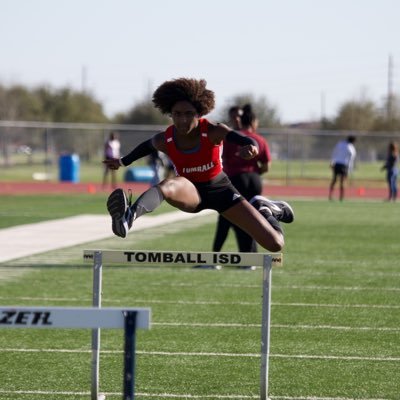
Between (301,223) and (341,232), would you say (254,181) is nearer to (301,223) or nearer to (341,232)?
(341,232)

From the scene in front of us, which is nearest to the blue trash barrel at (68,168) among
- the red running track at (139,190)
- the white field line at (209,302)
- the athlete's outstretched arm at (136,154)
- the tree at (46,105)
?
the red running track at (139,190)

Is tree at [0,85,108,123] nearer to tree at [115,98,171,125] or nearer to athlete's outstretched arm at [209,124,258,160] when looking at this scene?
tree at [115,98,171,125]

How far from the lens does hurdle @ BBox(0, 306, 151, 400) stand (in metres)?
5.36

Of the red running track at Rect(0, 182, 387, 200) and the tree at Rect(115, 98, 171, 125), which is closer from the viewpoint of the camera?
the red running track at Rect(0, 182, 387, 200)

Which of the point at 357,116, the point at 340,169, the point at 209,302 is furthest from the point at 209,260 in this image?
the point at 357,116

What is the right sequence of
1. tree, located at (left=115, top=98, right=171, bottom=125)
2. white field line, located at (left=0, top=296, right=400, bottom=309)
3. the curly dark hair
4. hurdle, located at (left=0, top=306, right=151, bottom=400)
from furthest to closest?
1. tree, located at (left=115, top=98, right=171, bottom=125)
2. white field line, located at (left=0, top=296, right=400, bottom=309)
3. the curly dark hair
4. hurdle, located at (left=0, top=306, right=151, bottom=400)

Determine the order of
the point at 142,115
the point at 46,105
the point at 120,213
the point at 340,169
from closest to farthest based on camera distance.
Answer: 1. the point at 120,213
2. the point at 340,169
3. the point at 46,105
4. the point at 142,115

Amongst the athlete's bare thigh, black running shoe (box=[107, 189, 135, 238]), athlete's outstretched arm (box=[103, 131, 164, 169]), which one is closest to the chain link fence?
athlete's outstretched arm (box=[103, 131, 164, 169])

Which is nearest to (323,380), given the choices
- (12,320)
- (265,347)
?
(265,347)

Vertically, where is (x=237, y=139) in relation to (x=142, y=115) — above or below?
above

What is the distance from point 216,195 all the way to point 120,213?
111 cm

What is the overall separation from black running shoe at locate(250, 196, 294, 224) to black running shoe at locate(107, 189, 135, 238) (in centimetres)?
188

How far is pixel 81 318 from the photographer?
5.43 meters

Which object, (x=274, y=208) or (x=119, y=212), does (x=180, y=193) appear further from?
(x=274, y=208)
